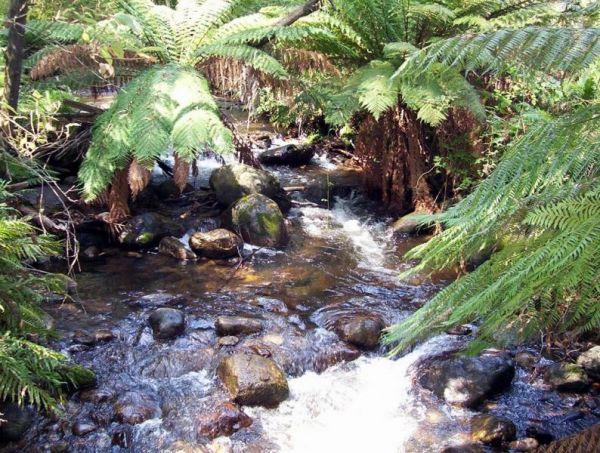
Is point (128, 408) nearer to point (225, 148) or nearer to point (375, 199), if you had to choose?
point (225, 148)

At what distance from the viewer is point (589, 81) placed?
16.0ft

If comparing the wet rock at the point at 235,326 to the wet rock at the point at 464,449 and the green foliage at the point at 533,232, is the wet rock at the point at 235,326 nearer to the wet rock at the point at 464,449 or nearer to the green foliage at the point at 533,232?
the wet rock at the point at 464,449

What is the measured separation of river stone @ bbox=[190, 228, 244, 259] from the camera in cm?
516

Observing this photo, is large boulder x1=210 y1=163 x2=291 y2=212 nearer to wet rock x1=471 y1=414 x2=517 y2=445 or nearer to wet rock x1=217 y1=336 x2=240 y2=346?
wet rock x1=217 y1=336 x2=240 y2=346

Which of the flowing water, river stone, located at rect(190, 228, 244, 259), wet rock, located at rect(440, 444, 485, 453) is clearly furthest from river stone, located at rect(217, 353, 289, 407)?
river stone, located at rect(190, 228, 244, 259)

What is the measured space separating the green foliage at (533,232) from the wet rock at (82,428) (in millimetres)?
2343

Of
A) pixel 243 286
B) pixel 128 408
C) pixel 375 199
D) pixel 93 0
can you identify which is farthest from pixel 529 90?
pixel 128 408

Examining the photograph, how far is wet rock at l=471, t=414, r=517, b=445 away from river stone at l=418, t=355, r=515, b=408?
215mm

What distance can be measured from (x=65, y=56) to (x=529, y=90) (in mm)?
4537

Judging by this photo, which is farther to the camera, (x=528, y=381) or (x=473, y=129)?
(x=473, y=129)

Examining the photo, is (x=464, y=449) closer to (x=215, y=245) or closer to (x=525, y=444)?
(x=525, y=444)

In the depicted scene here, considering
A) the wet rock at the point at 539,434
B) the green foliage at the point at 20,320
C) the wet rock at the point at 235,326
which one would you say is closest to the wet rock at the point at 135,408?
the green foliage at the point at 20,320

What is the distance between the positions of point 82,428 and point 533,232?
2.78 m

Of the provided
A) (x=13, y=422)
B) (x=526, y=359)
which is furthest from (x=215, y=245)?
(x=526, y=359)
